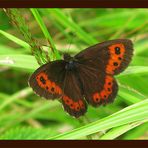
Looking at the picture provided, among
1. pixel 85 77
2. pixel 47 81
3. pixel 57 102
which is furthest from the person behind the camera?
pixel 57 102

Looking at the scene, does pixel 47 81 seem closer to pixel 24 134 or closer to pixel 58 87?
pixel 58 87

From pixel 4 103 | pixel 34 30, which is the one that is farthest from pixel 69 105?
pixel 34 30

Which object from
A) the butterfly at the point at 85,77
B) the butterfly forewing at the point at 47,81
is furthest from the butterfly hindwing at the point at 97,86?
the butterfly forewing at the point at 47,81

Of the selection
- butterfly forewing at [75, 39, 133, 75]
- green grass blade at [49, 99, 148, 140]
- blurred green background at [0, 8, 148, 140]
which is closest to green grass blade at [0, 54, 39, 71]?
blurred green background at [0, 8, 148, 140]

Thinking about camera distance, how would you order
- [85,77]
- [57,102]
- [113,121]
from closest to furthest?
1. [113,121]
2. [85,77]
3. [57,102]

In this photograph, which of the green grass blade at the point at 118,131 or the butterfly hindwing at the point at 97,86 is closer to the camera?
the green grass blade at the point at 118,131

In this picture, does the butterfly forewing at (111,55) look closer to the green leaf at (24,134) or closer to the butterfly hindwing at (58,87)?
the butterfly hindwing at (58,87)

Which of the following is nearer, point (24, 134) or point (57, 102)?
point (24, 134)

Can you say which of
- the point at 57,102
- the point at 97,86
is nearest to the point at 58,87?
the point at 97,86
